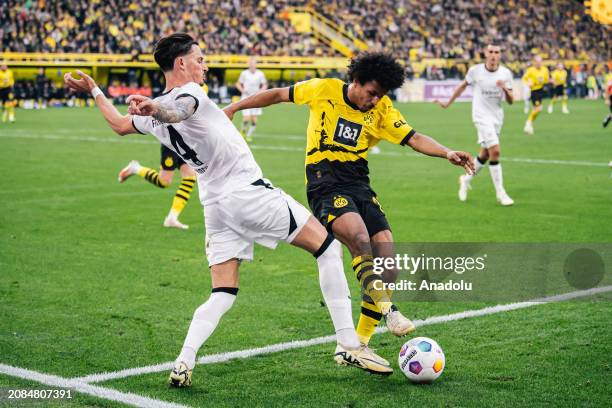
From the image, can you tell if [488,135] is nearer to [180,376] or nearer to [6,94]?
[180,376]

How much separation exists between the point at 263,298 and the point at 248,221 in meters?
2.53

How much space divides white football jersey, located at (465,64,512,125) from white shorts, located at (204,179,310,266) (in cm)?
968

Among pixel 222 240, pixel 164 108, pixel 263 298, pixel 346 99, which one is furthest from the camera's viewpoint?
pixel 263 298

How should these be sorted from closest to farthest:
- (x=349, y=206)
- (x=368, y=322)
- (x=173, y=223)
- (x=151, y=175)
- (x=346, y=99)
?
(x=368, y=322) → (x=349, y=206) → (x=346, y=99) → (x=173, y=223) → (x=151, y=175)

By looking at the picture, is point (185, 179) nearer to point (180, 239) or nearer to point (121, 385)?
point (180, 239)

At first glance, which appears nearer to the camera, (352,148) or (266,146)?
(352,148)

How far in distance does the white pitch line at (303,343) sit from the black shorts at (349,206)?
86cm

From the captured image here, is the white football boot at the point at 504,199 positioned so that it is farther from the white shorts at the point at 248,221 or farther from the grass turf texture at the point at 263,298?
the white shorts at the point at 248,221

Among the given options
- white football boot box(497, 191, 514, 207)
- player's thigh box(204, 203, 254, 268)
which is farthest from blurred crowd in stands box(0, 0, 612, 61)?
player's thigh box(204, 203, 254, 268)

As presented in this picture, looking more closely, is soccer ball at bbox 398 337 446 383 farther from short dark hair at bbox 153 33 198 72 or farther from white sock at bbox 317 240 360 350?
short dark hair at bbox 153 33 198 72

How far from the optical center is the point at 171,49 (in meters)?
5.60

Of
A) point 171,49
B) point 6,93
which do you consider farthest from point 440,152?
point 6,93

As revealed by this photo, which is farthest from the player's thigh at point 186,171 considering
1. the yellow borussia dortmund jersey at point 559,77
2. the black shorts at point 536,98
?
the yellow borussia dortmund jersey at point 559,77

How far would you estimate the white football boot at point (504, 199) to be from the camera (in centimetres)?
1410
